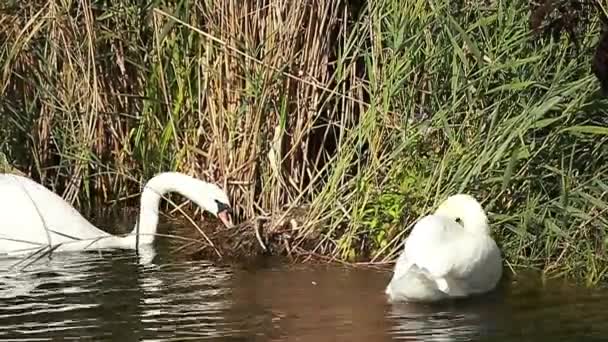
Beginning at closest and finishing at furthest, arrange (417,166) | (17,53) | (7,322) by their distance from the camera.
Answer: (7,322) → (417,166) → (17,53)

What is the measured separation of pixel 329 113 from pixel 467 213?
6.02 feet

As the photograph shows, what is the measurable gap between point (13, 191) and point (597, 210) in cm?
375

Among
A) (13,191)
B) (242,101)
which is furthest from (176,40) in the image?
(13,191)

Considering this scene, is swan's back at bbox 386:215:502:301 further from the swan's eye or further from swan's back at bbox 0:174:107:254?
swan's back at bbox 0:174:107:254

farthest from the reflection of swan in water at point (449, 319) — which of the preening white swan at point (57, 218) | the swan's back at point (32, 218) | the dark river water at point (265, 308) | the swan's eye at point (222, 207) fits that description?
the swan's back at point (32, 218)

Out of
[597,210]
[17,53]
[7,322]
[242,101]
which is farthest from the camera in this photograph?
[17,53]

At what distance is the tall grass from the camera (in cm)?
770

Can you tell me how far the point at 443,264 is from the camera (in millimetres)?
6844

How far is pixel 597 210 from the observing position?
749 cm

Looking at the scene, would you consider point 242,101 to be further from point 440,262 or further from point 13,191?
point 440,262

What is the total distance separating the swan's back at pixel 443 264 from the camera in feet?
22.5

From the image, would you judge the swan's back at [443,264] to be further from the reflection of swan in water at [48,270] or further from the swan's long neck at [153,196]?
the swan's long neck at [153,196]

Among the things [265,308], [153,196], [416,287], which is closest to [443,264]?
[416,287]

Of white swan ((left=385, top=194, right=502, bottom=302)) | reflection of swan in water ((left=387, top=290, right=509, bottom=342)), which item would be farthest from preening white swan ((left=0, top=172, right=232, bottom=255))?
reflection of swan in water ((left=387, top=290, right=509, bottom=342))
